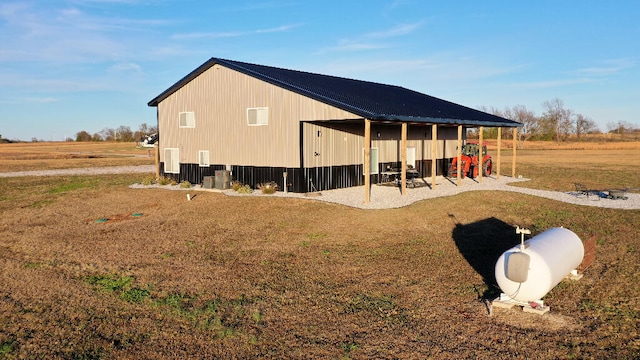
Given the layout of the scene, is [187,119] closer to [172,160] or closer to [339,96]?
[172,160]

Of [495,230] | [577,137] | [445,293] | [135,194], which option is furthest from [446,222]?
[577,137]

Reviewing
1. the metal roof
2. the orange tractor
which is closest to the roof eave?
the metal roof

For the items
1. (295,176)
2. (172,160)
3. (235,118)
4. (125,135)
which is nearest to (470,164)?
(295,176)

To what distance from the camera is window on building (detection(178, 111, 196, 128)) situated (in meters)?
24.2

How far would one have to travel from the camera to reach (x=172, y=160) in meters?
25.4

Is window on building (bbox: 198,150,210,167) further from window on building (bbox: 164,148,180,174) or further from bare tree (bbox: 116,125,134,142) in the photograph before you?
bare tree (bbox: 116,125,134,142)

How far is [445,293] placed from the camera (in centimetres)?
827

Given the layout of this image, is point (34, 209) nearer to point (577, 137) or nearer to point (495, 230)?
point (495, 230)

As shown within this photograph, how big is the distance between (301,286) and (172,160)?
732 inches

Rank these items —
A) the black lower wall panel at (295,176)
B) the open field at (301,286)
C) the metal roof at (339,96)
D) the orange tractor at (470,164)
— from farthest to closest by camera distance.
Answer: the orange tractor at (470,164), the black lower wall panel at (295,176), the metal roof at (339,96), the open field at (301,286)

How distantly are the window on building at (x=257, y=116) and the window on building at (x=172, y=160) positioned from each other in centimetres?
560

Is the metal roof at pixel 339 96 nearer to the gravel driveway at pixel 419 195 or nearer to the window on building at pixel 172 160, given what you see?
the window on building at pixel 172 160

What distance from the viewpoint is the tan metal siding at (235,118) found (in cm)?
2028

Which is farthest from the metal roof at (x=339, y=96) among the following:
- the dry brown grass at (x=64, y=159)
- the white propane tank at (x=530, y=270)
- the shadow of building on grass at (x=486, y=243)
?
the dry brown grass at (x=64, y=159)
